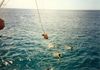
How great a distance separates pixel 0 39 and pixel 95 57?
679 cm

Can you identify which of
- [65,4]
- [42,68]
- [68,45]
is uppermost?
[65,4]

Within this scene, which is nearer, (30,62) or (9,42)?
(30,62)

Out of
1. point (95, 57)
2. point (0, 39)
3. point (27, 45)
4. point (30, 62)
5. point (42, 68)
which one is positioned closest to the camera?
point (42, 68)

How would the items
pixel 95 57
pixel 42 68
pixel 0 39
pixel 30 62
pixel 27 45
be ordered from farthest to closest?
pixel 0 39 < pixel 27 45 < pixel 95 57 < pixel 30 62 < pixel 42 68

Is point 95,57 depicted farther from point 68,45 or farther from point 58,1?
point 58,1

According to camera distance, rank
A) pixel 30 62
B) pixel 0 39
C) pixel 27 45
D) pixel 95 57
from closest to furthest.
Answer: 1. pixel 30 62
2. pixel 95 57
3. pixel 27 45
4. pixel 0 39

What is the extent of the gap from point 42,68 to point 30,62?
937mm

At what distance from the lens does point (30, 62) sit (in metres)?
9.20

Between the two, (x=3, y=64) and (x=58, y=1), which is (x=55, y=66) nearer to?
(x=3, y=64)

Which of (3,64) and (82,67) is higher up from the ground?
(3,64)

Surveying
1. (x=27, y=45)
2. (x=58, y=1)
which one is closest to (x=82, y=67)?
(x=27, y=45)

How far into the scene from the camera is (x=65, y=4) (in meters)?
13.8

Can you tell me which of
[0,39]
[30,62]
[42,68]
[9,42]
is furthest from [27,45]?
[42,68]

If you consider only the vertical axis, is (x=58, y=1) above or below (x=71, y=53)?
above
